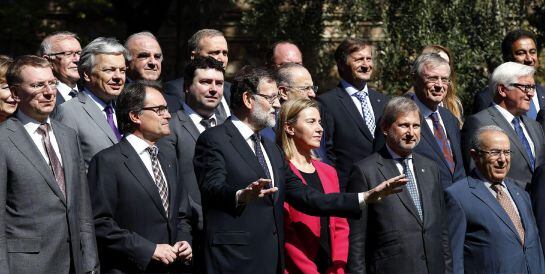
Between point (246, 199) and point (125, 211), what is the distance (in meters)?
0.81

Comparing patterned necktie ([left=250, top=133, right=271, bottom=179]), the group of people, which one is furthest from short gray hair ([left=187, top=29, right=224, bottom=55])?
patterned necktie ([left=250, top=133, right=271, bottom=179])

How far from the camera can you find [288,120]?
789 cm

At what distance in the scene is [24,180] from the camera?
6699mm

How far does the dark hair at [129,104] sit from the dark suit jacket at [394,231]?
1441mm

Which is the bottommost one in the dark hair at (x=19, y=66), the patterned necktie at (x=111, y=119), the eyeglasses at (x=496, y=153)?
the eyeglasses at (x=496, y=153)

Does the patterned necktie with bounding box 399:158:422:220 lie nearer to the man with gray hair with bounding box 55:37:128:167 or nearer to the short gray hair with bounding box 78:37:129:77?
the man with gray hair with bounding box 55:37:128:167

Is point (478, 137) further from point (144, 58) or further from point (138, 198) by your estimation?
point (144, 58)

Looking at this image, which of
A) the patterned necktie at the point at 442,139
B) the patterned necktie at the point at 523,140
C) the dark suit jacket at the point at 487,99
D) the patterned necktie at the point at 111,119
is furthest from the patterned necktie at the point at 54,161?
the dark suit jacket at the point at 487,99

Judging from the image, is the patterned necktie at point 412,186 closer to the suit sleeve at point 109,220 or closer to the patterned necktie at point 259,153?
the patterned necktie at point 259,153

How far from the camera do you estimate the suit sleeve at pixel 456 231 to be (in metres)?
7.80

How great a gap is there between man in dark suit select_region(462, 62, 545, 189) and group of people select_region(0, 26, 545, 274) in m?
0.02

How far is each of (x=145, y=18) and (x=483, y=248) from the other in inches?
399

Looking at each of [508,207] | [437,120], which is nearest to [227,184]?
[508,207]

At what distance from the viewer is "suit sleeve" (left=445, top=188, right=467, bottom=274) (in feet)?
25.6
